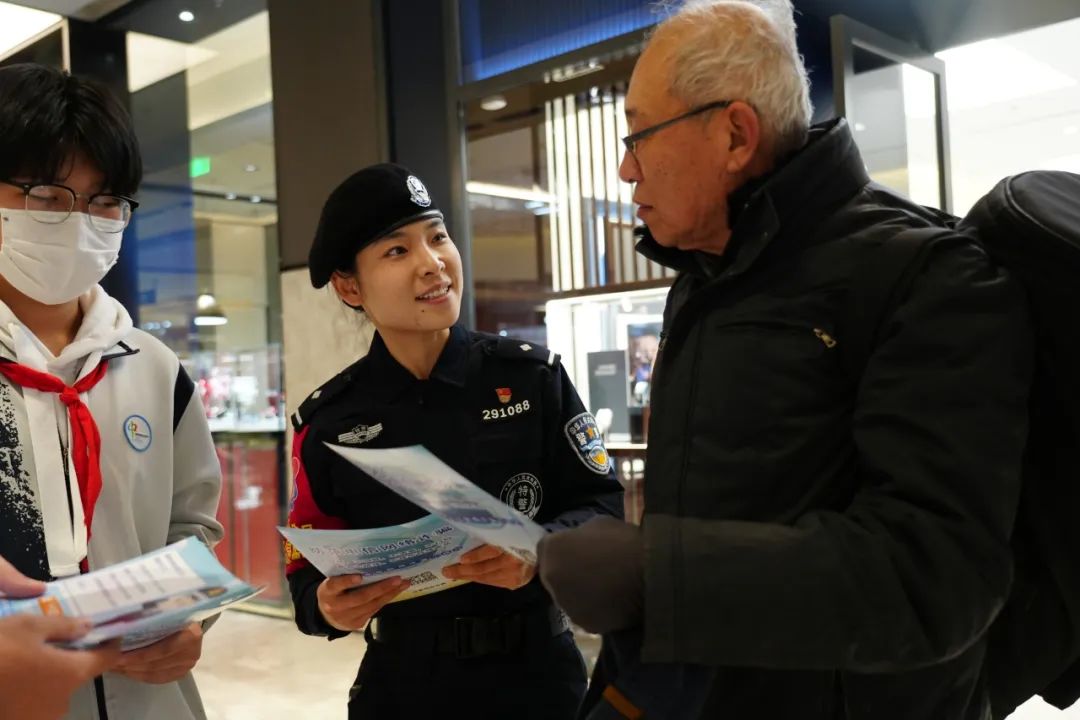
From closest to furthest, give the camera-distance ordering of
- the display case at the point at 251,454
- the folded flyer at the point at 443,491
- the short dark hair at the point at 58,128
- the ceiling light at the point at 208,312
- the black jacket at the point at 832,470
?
the black jacket at the point at 832,470
the folded flyer at the point at 443,491
the short dark hair at the point at 58,128
the display case at the point at 251,454
the ceiling light at the point at 208,312

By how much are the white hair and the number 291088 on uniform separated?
760 millimetres

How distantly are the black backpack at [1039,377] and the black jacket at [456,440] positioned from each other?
2.55ft

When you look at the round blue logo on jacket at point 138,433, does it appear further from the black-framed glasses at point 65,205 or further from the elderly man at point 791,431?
the elderly man at point 791,431

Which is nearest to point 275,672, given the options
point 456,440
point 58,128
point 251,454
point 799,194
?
point 251,454

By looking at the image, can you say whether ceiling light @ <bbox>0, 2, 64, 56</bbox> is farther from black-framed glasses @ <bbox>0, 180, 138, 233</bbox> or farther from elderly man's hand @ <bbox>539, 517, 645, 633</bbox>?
elderly man's hand @ <bbox>539, 517, 645, 633</bbox>

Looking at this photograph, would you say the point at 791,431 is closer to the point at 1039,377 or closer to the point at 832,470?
the point at 832,470

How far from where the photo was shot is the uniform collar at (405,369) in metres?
1.67

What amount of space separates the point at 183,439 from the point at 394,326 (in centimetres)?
41

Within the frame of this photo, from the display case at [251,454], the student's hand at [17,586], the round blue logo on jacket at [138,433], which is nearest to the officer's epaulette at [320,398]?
the round blue logo on jacket at [138,433]

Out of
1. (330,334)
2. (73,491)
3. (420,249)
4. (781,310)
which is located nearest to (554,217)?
(330,334)

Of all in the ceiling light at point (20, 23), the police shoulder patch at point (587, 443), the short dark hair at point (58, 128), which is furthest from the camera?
the ceiling light at point (20, 23)

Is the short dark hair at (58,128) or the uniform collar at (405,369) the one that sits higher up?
the short dark hair at (58,128)

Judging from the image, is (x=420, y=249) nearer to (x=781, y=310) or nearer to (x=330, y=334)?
(x=781, y=310)

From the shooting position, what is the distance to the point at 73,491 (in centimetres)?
137
